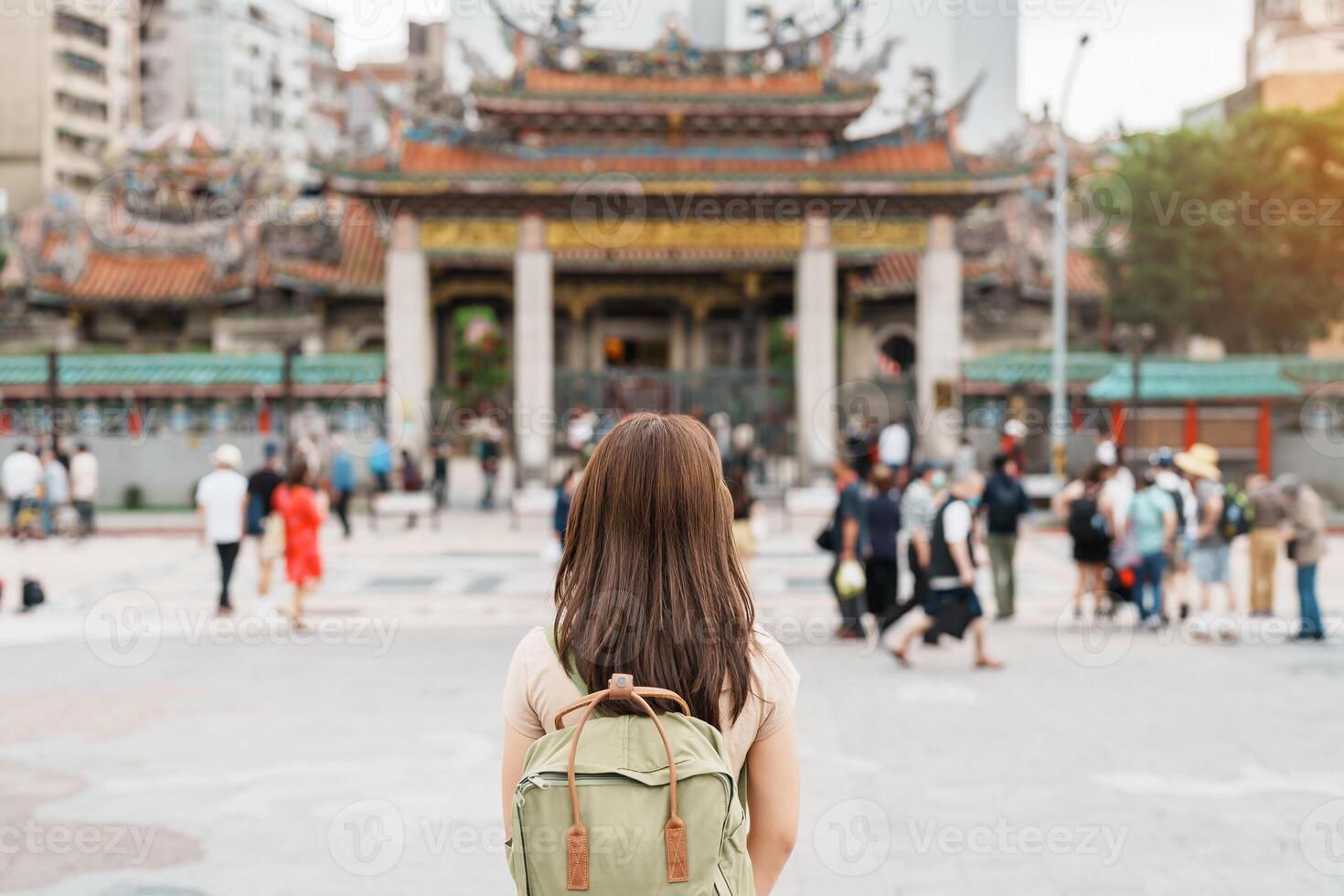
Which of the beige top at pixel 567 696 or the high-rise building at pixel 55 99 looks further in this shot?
the high-rise building at pixel 55 99

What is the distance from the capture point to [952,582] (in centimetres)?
1088

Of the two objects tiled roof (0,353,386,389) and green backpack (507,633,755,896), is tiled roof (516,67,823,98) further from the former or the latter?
green backpack (507,633,755,896)

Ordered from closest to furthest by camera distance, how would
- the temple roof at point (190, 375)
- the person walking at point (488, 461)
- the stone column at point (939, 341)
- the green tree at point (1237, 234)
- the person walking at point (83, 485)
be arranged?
the person walking at point (83, 485)
the person walking at point (488, 461)
the stone column at point (939, 341)
the temple roof at point (190, 375)
the green tree at point (1237, 234)

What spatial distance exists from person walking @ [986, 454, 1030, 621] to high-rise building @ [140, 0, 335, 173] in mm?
59192

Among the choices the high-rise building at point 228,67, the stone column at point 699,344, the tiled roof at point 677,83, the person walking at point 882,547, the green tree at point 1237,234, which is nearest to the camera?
the person walking at point 882,547

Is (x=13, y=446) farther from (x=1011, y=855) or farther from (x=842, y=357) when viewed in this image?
(x=1011, y=855)

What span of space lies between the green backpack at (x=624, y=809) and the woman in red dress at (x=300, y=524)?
10720 mm

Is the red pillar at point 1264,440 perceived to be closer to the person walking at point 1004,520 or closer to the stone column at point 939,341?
the stone column at point 939,341

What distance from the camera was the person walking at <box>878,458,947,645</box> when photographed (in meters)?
11.5

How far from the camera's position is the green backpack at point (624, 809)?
242 centimetres

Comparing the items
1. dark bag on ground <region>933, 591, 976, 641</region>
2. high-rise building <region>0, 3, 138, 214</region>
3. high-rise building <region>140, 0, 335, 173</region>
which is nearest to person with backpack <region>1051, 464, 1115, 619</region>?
dark bag on ground <region>933, 591, 976, 641</region>

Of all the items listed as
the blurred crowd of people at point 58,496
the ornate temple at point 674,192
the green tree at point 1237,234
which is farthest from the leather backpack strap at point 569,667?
the green tree at point 1237,234

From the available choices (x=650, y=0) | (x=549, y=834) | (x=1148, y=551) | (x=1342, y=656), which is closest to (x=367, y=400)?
(x=1148, y=551)

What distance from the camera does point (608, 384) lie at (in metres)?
27.2
